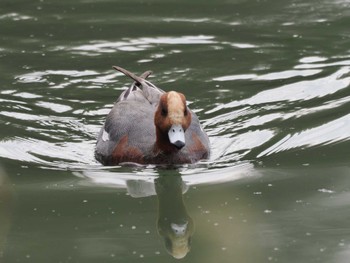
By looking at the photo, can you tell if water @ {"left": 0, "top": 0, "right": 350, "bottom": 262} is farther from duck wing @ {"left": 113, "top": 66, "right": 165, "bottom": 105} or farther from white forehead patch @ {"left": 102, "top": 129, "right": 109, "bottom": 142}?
duck wing @ {"left": 113, "top": 66, "right": 165, "bottom": 105}

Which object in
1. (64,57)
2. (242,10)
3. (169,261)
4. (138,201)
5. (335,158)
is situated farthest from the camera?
(242,10)

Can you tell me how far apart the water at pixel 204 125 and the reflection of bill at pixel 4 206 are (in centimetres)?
2

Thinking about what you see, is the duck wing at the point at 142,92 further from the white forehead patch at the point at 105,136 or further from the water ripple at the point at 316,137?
the water ripple at the point at 316,137

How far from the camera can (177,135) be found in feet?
31.9

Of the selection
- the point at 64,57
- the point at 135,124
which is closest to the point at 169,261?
the point at 135,124

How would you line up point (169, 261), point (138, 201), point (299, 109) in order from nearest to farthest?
point (169, 261) → point (138, 201) → point (299, 109)

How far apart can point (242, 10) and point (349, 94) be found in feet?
11.6

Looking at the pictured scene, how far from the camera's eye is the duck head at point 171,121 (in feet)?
32.0

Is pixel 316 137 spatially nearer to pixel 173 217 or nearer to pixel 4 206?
pixel 173 217

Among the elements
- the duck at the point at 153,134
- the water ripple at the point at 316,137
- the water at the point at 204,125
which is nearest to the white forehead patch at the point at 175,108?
the duck at the point at 153,134

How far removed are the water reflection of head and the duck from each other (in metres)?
0.32

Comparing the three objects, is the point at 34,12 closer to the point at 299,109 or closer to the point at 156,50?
the point at 156,50

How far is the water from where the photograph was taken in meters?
8.37

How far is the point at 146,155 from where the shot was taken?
10250mm
